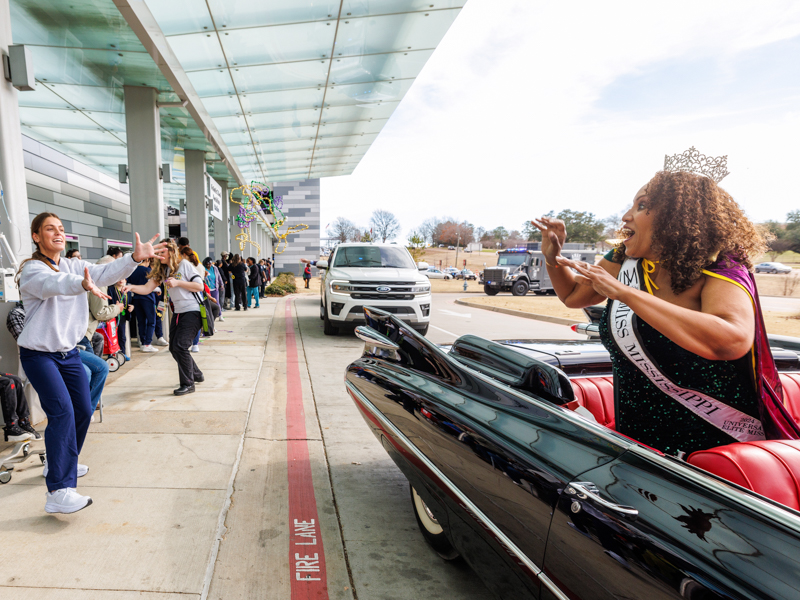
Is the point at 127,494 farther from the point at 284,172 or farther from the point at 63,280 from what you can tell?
the point at 284,172

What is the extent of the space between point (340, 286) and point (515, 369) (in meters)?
6.75

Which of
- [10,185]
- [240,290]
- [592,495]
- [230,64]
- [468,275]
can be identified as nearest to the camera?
[592,495]

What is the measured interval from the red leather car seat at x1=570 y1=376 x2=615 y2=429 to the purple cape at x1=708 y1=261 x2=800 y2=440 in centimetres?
77

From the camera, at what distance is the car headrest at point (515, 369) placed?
159 centimetres

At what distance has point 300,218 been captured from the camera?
5819 cm

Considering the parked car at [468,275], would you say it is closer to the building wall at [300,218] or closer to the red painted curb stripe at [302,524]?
the building wall at [300,218]

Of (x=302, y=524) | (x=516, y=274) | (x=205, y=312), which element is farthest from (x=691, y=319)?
(x=516, y=274)

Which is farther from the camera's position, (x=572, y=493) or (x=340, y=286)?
(x=340, y=286)

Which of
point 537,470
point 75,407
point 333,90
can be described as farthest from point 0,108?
point 333,90

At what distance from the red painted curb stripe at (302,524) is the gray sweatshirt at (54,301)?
1.58 m

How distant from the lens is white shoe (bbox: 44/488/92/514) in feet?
8.14

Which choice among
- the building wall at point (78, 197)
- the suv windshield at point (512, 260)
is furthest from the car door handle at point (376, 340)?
the suv windshield at point (512, 260)

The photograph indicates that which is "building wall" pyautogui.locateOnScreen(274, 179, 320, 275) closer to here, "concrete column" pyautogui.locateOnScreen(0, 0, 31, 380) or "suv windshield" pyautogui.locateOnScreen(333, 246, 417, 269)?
"suv windshield" pyautogui.locateOnScreen(333, 246, 417, 269)

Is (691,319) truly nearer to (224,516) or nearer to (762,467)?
(762,467)
